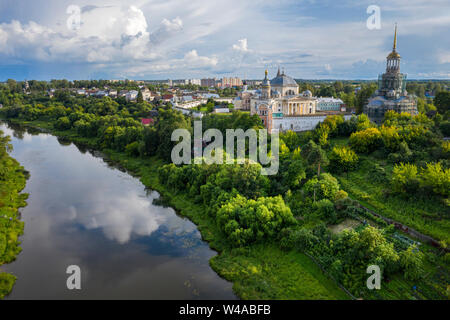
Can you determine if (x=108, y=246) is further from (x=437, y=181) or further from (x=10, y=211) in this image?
(x=437, y=181)

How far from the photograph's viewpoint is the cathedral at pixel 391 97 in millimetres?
34312

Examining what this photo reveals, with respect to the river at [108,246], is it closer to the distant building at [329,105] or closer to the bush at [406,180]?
the bush at [406,180]

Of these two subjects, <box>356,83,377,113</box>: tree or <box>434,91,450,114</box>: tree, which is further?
<box>356,83,377,113</box>: tree

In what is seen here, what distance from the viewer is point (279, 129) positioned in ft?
116

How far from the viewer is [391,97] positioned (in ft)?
116

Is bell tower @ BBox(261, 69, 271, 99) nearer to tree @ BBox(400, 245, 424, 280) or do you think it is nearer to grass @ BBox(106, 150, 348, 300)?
grass @ BBox(106, 150, 348, 300)

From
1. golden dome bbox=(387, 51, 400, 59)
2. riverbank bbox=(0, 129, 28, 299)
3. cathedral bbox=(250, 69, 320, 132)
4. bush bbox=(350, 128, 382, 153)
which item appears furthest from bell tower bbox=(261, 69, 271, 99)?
riverbank bbox=(0, 129, 28, 299)

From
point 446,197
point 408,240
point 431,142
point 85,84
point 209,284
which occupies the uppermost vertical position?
point 85,84

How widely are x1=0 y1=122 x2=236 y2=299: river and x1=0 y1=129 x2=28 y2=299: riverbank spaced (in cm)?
36

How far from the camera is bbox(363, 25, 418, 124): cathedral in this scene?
1351 inches

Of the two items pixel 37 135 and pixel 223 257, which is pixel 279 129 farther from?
pixel 37 135
